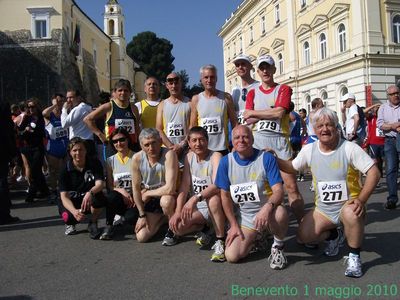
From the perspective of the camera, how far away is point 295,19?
1300 inches

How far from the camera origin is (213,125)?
514 cm

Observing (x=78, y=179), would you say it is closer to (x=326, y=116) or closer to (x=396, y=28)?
(x=326, y=116)

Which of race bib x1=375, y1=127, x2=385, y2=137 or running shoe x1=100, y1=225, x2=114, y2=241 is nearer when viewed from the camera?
running shoe x1=100, y1=225, x2=114, y2=241

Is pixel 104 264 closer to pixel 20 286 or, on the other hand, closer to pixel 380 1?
pixel 20 286

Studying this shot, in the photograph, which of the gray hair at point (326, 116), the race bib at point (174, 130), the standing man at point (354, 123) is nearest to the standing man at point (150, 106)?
the race bib at point (174, 130)

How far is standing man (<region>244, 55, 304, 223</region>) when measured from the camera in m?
4.74

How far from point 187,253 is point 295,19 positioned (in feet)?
103

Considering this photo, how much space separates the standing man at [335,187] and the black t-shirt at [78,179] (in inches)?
99.7

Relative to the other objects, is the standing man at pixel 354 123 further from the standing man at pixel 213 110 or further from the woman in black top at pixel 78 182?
the woman in black top at pixel 78 182

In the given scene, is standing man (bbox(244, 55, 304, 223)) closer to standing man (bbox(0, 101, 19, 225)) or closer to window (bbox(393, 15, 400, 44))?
standing man (bbox(0, 101, 19, 225))

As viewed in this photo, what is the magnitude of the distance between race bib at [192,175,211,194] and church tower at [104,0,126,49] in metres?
62.1

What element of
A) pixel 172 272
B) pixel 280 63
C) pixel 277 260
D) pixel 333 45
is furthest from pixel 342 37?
pixel 172 272

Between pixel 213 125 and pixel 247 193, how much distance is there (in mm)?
1210

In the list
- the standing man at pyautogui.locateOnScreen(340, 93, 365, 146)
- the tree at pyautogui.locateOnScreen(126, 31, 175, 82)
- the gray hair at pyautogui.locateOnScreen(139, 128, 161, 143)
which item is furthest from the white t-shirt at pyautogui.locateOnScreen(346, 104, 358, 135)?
the tree at pyautogui.locateOnScreen(126, 31, 175, 82)
